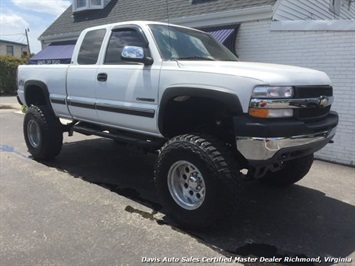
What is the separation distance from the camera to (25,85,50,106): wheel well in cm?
651

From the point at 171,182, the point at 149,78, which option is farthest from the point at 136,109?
the point at 171,182

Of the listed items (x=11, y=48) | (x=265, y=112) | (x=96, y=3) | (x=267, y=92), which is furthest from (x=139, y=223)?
(x=11, y=48)

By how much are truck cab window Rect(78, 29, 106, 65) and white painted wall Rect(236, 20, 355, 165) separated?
14.5 feet

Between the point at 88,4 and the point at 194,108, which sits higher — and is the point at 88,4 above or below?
above

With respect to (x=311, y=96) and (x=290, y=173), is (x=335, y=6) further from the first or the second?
(x=311, y=96)

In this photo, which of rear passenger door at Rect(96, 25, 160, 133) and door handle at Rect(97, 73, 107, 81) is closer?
rear passenger door at Rect(96, 25, 160, 133)

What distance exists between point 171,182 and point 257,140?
1.14 meters

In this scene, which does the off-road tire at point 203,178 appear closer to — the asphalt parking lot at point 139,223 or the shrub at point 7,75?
the asphalt parking lot at point 139,223

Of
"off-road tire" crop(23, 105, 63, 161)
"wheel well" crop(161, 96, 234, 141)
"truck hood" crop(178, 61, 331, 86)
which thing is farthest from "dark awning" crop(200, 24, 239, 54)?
"truck hood" crop(178, 61, 331, 86)

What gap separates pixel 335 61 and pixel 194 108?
4.25 m

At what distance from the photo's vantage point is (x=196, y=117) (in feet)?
14.1

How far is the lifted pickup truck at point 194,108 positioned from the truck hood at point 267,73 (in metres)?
0.01

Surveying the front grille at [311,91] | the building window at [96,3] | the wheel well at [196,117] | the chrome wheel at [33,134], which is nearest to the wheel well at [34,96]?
the chrome wheel at [33,134]

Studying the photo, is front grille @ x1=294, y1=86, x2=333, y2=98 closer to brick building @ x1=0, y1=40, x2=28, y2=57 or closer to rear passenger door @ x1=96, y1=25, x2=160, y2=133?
rear passenger door @ x1=96, y1=25, x2=160, y2=133
